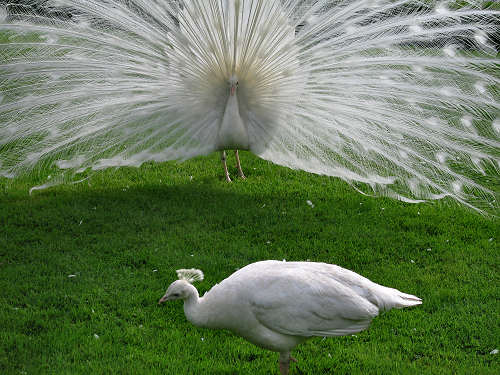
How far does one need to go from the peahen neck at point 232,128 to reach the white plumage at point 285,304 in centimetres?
216

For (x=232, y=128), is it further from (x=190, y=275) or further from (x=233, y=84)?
(x=190, y=275)

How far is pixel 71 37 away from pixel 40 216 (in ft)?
5.00

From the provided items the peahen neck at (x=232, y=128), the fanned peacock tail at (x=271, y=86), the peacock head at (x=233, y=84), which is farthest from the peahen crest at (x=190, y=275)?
the peacock head at (x=233, y=84)

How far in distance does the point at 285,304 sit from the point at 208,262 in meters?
1.74

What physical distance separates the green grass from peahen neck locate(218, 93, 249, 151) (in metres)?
0.68

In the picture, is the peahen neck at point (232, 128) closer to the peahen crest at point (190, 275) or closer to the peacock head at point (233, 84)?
the peacock head at point (233, 84)

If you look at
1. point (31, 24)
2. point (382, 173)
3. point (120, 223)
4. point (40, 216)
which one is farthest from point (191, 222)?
point (31, 24)

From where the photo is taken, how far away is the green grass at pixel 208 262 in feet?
12.0

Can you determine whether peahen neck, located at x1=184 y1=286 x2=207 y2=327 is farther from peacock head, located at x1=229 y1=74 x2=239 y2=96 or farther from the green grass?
peacock head, located at x1=229 y1=74 x2=239 y2=96

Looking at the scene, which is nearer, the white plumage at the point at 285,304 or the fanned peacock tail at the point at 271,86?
the white plumage at the point at 285,304

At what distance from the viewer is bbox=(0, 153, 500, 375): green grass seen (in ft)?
12.0

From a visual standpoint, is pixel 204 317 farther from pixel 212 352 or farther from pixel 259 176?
pixel 259 176

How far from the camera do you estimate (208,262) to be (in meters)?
4.71

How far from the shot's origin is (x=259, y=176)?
644 cm
